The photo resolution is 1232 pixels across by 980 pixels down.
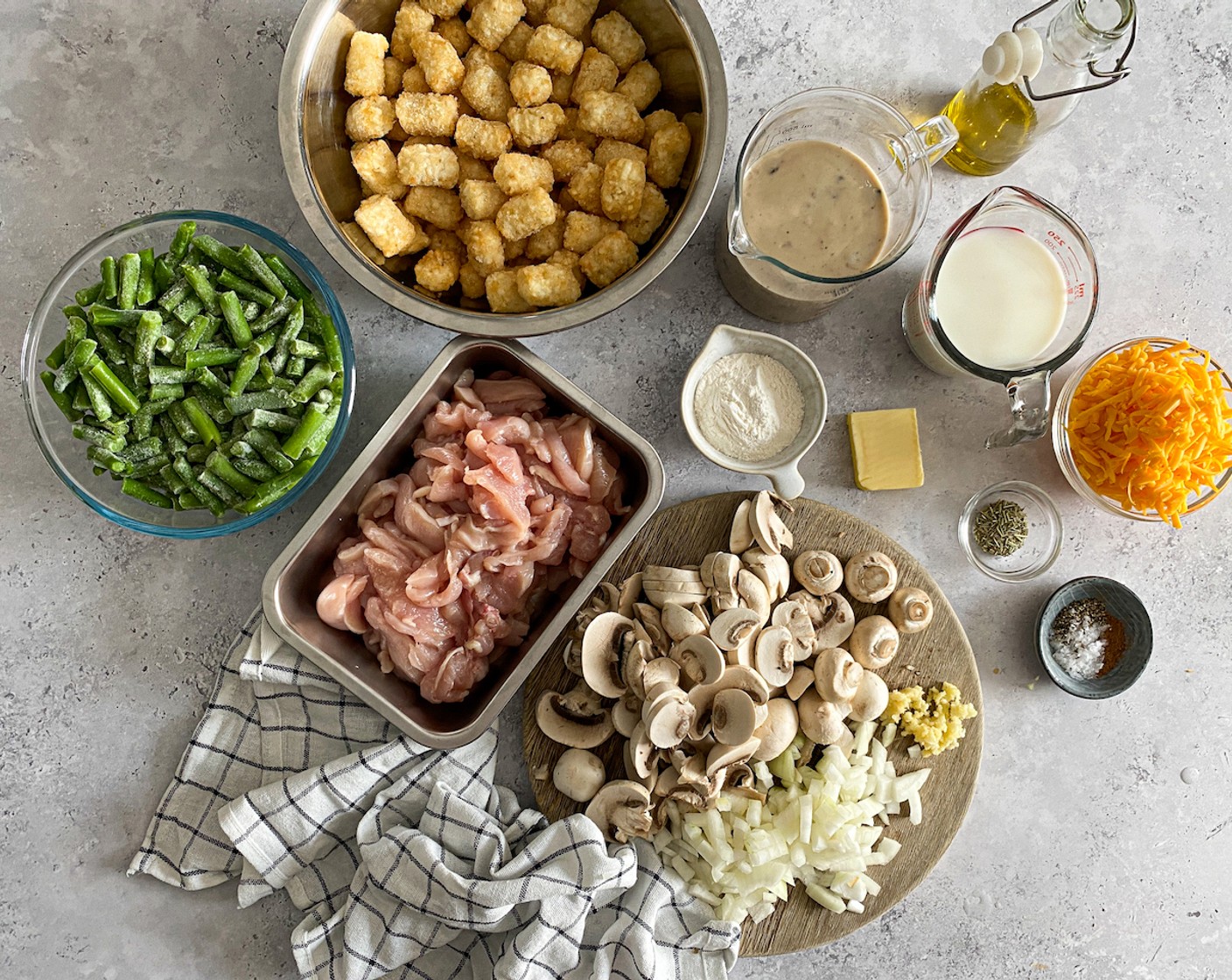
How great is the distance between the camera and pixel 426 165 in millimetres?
2191

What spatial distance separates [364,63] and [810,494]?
173 cm

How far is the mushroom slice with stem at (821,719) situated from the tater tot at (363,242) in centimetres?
172

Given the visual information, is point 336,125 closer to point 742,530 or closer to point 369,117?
point 369,117

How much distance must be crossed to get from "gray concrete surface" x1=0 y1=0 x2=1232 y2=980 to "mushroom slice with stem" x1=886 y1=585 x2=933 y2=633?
23 centimetres

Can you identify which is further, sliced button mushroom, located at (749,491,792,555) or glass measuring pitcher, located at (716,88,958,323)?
sliced button mushroom, located at (749,491,792,555)

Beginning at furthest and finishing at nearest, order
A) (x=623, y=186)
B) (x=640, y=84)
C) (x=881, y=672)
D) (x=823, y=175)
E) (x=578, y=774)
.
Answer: (x=881, y=672), (x=578, y=774), (x=823, y=175), (x=640, y=84), (x=623, y=186)

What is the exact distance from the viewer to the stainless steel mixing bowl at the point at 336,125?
207 cm

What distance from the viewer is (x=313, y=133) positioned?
2148mm

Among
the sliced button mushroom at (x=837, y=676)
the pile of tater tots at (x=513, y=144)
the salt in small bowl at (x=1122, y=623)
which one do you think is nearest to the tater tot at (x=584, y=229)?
the pile of tater tots at (x=513, y=144)

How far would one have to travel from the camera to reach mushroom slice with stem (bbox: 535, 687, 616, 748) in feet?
8.08

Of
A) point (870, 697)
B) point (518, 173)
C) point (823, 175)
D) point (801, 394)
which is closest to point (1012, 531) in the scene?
point (870, 697)

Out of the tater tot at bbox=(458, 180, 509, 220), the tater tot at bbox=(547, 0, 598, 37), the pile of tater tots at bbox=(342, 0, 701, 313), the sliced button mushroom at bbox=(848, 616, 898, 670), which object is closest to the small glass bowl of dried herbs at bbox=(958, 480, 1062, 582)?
the sliced button mushroom at bbox=(848, 616, 898, 670)

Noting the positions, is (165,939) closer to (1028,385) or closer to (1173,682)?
(1028,385)

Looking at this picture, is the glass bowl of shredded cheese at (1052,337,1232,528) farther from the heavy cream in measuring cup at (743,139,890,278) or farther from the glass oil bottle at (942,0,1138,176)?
the heavy cream in measuring cup at (743,139,890,278)
